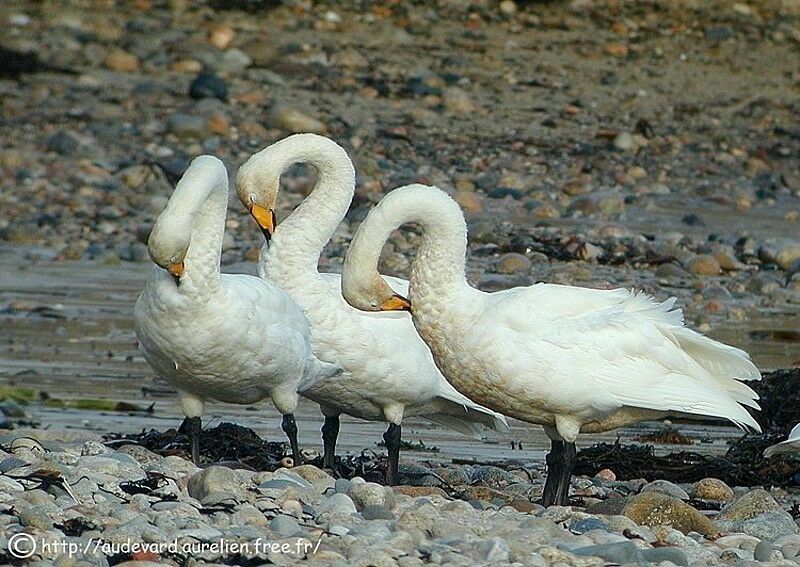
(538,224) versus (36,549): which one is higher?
(36,549)

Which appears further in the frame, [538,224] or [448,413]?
[538,224]

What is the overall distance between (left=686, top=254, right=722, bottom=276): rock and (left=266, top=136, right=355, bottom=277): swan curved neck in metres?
5.40

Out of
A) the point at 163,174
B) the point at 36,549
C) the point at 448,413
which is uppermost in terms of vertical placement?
the point at 36,549

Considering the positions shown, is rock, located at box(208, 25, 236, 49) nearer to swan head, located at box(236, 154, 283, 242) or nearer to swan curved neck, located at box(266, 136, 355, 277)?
swan curved neck, located at box(266, 136, 355, 277)

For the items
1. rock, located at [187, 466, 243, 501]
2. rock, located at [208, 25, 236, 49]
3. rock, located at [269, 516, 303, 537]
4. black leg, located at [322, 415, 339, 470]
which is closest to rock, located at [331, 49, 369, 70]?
rock, located at [208, 25, 236, 49]

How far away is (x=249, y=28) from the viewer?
22.1m

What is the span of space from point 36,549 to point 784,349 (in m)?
7.06

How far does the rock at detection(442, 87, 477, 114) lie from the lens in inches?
754

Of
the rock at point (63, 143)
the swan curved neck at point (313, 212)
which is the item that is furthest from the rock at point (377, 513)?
the rock at point (63, 143)

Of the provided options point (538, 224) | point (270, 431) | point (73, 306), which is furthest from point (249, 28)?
point (270, 431)

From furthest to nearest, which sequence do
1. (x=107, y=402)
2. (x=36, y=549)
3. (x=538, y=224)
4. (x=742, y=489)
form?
(x=538, y=224), (x=107, y=402), (x=742, y=489), (x=36, y=549)

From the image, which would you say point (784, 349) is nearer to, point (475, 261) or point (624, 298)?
point (475, 261)

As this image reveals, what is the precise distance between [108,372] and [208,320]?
114 inches

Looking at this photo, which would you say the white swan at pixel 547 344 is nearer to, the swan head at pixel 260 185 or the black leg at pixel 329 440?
the black leg at pixel 329 440
